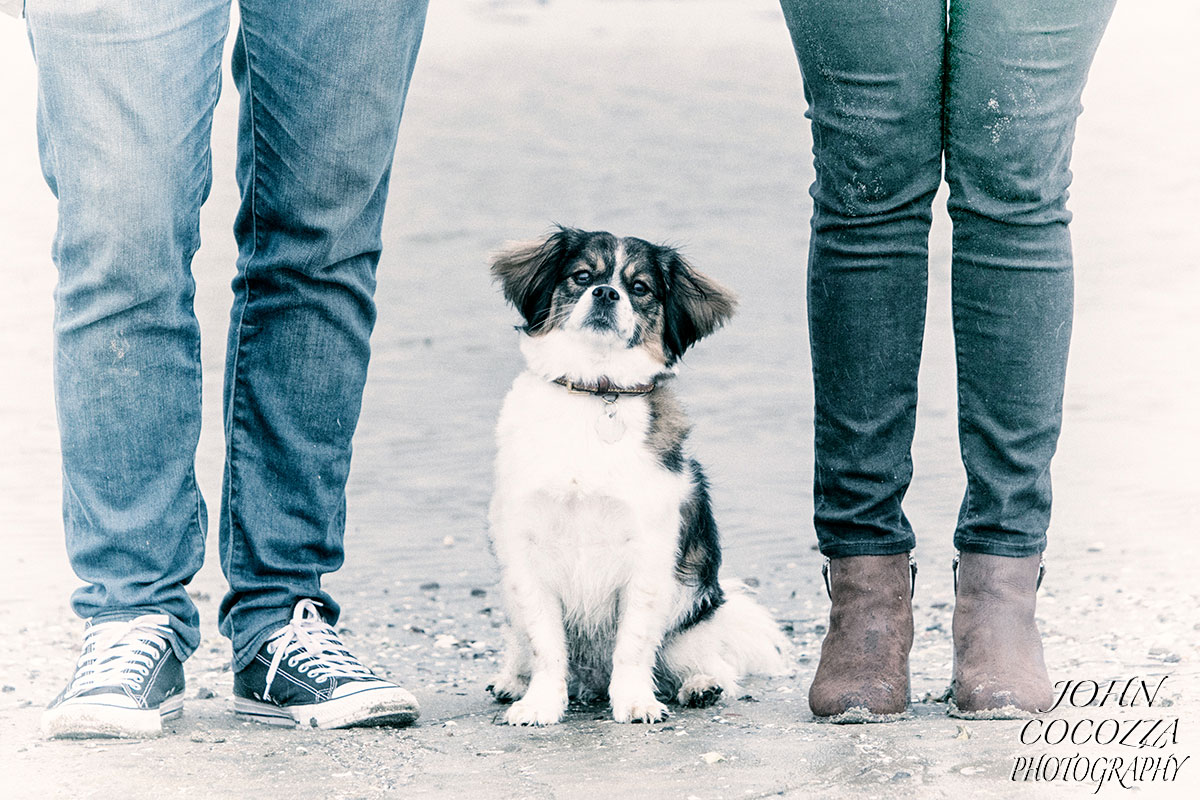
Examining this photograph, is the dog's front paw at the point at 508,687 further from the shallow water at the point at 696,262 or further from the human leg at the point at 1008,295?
the shallow water at the point at 696,262

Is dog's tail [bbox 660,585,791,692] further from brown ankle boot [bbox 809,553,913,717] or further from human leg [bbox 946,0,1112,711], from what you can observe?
human leg [bbox 946,0,1112,711]

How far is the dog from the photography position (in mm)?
2969

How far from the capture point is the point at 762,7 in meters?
12.4

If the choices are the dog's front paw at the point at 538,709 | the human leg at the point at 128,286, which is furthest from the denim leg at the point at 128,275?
the dog's front paw at the point at 538,709

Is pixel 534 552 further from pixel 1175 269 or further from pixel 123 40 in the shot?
pixel 1175 269

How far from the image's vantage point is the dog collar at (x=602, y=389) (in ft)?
9.93

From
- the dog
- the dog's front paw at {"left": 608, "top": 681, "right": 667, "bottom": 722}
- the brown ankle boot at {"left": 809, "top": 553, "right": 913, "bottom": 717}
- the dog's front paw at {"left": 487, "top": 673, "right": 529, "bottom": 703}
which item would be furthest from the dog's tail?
the brown ankle boot at {"left": 809, "top": 553, "right": 913, "bottom": 717}

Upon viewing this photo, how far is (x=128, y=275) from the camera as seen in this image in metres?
2.49

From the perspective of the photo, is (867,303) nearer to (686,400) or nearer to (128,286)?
(128,286)

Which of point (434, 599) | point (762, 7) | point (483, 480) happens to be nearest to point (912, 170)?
point (434, 599)

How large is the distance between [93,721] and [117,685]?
0.23ft

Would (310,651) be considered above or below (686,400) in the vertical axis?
below

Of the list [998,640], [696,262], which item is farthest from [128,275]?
[696,262]

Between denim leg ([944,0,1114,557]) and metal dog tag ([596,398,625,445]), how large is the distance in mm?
679
